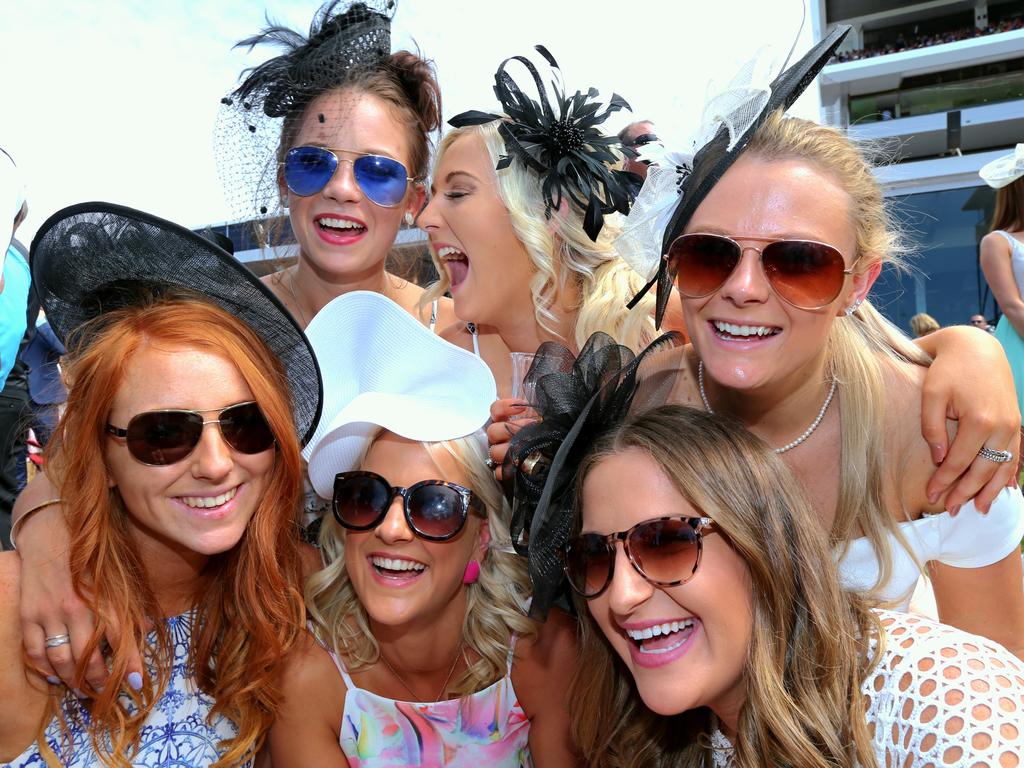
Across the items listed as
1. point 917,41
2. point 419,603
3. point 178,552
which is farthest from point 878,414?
point 917,41

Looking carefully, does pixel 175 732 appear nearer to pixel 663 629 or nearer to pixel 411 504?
pixel 411 504

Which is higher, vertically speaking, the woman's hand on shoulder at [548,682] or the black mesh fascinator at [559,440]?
the black mesh fascinator at [559,440]

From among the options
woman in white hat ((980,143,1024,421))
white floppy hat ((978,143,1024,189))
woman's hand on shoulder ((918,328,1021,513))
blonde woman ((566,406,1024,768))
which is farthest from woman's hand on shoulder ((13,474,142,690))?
white floppy hat ((978,143,1024,189))

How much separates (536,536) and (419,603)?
595 millimetres

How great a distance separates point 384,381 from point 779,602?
1324 millimetres

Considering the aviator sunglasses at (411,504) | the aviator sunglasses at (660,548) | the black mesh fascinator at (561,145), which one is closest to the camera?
the aviator sunglasses at (660,548)

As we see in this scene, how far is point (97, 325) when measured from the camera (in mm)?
2213

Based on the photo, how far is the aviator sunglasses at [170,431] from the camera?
203cm

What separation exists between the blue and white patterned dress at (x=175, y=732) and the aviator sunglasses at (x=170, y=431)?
0.59 m

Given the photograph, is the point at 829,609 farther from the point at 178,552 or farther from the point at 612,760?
the point at 178,552

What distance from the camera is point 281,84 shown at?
3.44m

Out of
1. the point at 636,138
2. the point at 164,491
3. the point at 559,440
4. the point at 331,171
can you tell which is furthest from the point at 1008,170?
the point at 164,491

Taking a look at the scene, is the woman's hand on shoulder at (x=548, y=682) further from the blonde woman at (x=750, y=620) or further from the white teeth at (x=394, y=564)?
the blonde woman at (x=750, y=620)

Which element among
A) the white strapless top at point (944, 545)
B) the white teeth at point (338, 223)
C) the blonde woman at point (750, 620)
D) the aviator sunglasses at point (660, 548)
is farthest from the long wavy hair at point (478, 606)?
the white teeth at point (338, 223)
